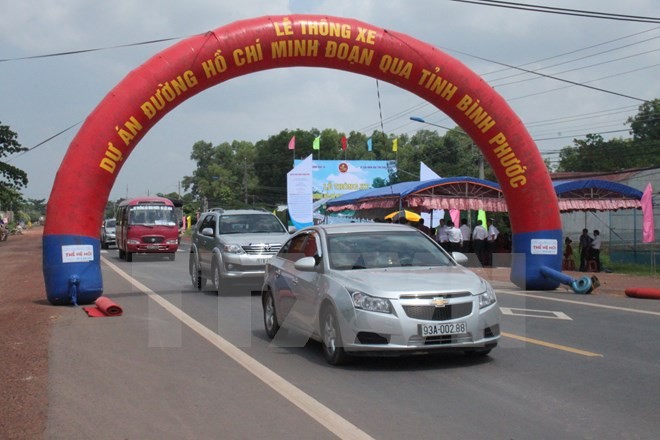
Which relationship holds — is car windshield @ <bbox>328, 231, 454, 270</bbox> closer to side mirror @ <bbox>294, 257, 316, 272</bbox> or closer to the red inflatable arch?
side mirror @ <bbox>294, 257, 316, 272</bbox>

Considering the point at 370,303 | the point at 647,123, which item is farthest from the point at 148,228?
the point at 647,123

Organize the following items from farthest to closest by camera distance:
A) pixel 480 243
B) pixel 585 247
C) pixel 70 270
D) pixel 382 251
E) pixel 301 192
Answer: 1. pixel 301 192
2. pixel 480 243
3. pixel 585 247
4. pixel 70 270
5. pixel 382 251

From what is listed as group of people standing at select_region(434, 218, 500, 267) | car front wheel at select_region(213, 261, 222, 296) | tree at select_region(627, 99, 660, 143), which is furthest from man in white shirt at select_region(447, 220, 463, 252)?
tree at select_region(627, 99, 660, 143)

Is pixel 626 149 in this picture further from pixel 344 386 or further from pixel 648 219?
pixel 344 386

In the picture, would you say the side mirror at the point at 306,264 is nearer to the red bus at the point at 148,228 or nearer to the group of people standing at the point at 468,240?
the group of people standing at the point at 468,240

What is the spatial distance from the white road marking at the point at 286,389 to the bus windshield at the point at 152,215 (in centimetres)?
2215

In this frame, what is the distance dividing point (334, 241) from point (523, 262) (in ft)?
31.3

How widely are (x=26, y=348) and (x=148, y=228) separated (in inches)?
974

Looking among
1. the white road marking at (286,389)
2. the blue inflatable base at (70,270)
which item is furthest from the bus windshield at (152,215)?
the white road marking at (286,389)

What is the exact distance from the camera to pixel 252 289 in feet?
59.0

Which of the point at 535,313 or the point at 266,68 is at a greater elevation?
the point at 266,68

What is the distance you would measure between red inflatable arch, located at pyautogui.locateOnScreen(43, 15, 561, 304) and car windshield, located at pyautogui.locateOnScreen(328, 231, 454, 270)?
291 inches

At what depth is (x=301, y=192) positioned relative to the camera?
Result: 48.4 m

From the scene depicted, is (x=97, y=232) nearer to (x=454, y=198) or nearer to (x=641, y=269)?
(x=454, y=198)
